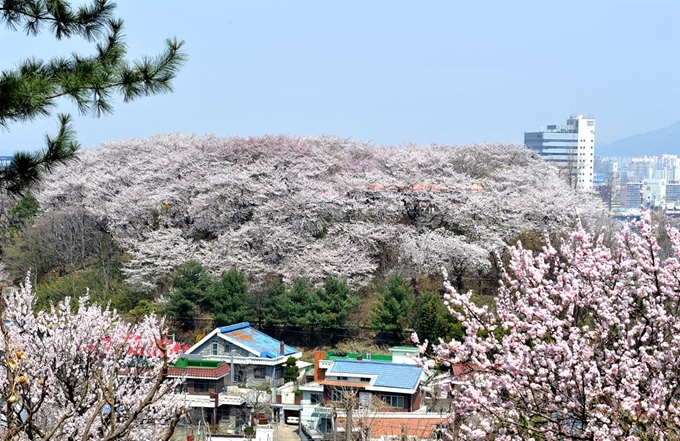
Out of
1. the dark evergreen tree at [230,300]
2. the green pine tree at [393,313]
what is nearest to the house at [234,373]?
the dark evergreen tree at [230,300]

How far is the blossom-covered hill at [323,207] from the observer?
23094 millimetres

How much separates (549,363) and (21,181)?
14.2 feet

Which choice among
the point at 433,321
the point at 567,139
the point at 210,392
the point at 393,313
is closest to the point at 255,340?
the point at 210,392

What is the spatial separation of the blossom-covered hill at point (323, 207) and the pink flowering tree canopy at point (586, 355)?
17100 millimetres

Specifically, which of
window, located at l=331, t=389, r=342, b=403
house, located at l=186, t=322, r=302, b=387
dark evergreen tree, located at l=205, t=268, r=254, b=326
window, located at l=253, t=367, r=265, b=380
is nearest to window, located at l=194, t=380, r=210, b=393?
house, located at l=186, t=322, r=302, b=387

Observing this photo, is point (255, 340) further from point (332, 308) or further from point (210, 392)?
point (210, 392)

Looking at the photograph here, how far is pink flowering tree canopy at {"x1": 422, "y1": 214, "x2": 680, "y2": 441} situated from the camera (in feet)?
14.0

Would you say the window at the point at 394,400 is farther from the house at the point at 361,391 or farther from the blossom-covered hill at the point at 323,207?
the blossom-covered hill at the point at 323,207

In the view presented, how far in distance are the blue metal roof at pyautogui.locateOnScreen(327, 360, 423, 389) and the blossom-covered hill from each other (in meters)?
6.30

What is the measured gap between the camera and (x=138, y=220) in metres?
25.7

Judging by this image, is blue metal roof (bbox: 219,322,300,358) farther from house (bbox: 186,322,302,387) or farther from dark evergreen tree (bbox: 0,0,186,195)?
dark evergreen tree (bbox: 0,0,186,195)

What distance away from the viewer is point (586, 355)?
4.38 metres

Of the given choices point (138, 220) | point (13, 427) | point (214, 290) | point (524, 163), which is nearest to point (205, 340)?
point (214, 290)

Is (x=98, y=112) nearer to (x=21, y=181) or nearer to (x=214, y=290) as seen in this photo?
(x=21, y=181)
